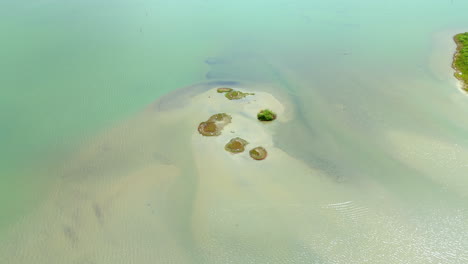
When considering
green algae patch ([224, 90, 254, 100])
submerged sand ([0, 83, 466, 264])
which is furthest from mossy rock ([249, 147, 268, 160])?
green algae patch ([224, 90, 254, 100])

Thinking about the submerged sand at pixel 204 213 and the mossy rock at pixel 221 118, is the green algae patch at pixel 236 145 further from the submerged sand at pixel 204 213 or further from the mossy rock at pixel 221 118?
the mossy rock at pixel 221 118

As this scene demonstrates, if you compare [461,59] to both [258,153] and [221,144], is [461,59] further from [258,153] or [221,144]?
[221,144]

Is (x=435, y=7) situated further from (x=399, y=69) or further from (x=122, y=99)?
(x=122, y=99)

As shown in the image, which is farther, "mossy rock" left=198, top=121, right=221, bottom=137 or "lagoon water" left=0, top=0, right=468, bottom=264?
"mossy rock" left=198, top=121, right=221, bottom=137

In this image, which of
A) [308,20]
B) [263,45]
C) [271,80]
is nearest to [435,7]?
[308,20]

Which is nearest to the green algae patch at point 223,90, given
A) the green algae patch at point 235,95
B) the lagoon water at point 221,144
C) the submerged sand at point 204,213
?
the green algae patch at point 235,95

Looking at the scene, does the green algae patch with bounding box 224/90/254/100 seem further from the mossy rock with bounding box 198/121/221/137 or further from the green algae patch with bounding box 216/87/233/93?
the mossy rock with bounding box 198/121/221/137
